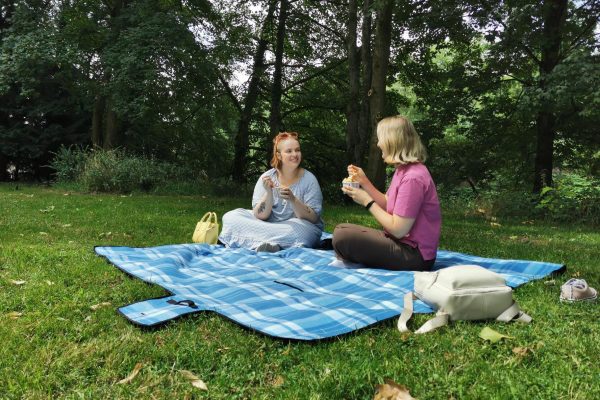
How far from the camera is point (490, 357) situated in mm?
2453

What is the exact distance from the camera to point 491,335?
266cm

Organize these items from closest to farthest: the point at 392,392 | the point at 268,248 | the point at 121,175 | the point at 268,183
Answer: the point at 392,392
the point at 268,248
the point at 268,183
the point at 121,175

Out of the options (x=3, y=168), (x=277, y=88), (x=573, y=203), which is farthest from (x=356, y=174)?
(x=3, y=168)

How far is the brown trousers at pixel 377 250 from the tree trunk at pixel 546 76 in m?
7.07

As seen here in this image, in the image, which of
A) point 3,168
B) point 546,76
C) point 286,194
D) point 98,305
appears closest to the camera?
point 98,305

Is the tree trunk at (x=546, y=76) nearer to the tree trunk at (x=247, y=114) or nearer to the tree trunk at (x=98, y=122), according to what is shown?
the tree trunk at (x=247, y=114)

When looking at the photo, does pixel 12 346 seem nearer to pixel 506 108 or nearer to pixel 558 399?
pixel 558 399

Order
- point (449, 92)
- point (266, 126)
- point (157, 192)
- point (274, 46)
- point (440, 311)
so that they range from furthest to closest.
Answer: point (266, 126)
point (274, 46)
point (449, 92)
point (157, 192)
point (440, 311)

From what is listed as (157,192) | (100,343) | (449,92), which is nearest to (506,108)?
(449,92)

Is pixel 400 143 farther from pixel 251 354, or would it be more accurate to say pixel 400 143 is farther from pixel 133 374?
pixel 133 374

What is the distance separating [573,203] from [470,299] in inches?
335

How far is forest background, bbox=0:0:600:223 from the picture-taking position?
11078 mm

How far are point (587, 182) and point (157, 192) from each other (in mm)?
10063

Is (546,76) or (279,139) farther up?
(546,76)
